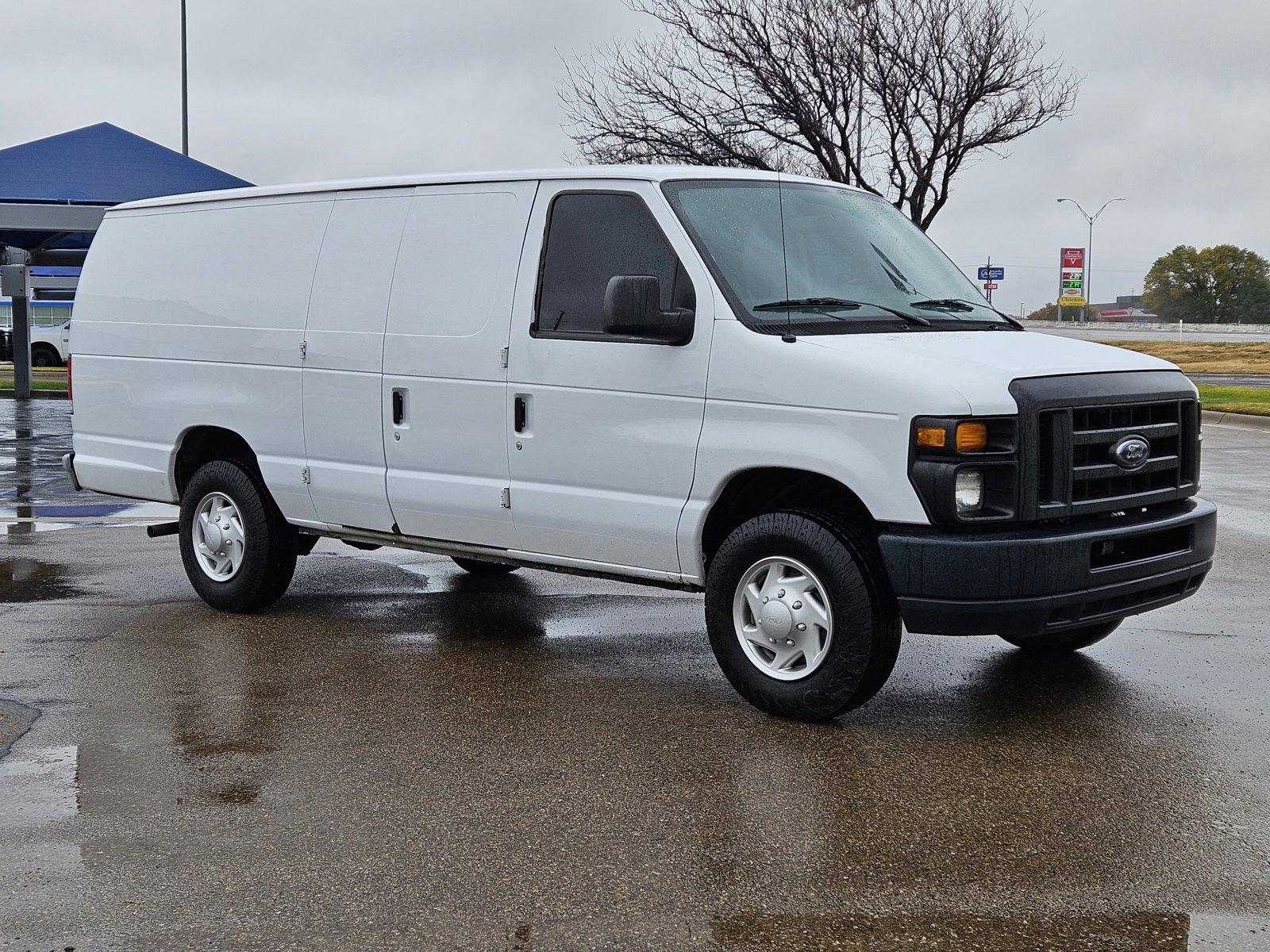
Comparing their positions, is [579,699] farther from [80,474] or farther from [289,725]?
[80,474]

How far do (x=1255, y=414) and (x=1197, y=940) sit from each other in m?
21.5

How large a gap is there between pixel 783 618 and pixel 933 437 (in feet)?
3.15

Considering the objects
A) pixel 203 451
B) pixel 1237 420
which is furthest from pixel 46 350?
pixel 203 451

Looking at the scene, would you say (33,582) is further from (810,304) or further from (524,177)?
(810,304)

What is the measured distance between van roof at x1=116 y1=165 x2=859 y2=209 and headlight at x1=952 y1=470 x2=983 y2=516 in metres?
1.82

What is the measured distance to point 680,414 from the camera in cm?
608

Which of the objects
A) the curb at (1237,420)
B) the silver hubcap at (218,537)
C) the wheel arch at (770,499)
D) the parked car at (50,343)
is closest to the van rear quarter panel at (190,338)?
the silver hubcap at (218,537)

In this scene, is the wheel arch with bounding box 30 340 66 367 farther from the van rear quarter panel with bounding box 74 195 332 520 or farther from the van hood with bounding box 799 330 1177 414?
the van hood with bounding box 799 330 1177 414

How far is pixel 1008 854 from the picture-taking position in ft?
14.5

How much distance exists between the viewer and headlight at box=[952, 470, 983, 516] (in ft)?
17.6

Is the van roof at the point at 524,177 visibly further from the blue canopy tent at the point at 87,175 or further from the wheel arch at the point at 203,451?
the blue canopy tent at the point at 87,175

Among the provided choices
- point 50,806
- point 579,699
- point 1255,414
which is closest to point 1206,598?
point 579,699

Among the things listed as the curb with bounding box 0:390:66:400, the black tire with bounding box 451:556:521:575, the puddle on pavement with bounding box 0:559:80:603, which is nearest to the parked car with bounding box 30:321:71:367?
the curb with bounding box 0:390:66:400

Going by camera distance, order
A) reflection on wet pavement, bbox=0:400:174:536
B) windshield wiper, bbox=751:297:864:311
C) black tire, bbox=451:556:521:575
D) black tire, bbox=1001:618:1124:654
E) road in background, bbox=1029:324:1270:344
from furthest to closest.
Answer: road in background, bbox=1029:324:1270:344
reflection on wet pavement, bbox=0:400:174:536
black tire, bbox=451:556:521:575
black tire, bbox=1001:618:1124:654
windshield wiper, bbox=751:297:864:311
